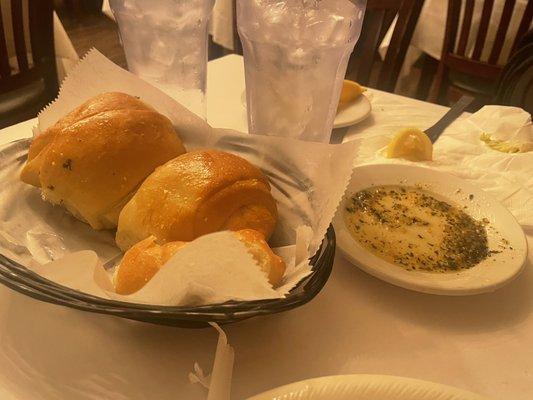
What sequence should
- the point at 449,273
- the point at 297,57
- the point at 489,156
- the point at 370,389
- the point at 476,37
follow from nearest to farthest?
the point at 370,389 → the point at 449,273 → the point at 297,57 → the point at 489,156 → the point at 476,37

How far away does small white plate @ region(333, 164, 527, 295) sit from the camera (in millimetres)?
505

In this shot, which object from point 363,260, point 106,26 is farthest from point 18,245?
point 106,26

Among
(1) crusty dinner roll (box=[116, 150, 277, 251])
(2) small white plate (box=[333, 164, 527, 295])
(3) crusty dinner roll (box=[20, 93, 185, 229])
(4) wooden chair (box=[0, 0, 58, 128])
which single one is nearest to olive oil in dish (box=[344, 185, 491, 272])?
(2) small white plate (box=[333, 164, 527, 295])

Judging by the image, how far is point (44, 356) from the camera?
446 millimetres

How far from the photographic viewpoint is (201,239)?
39 centimetres

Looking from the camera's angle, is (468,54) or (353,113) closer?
(353,113)

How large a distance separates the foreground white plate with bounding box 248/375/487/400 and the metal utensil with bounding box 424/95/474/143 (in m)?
0.54

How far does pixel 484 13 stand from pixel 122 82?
4.10 ft

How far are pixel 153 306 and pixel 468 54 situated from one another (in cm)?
156

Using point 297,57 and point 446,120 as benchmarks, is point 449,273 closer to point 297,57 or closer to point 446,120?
point 297,57

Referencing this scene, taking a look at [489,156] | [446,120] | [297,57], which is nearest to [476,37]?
[446,120]

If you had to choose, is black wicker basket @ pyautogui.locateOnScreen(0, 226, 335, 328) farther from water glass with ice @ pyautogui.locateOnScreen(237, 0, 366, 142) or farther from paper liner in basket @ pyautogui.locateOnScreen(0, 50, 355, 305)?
water glass with ice @ pyautogui.locateOnScreen(237, 0, 366, 142)

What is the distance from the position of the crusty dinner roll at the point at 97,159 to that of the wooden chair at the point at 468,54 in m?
1.28

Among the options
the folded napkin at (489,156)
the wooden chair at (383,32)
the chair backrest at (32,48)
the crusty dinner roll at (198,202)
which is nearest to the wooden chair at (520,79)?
the wooden chair at (383,32)
